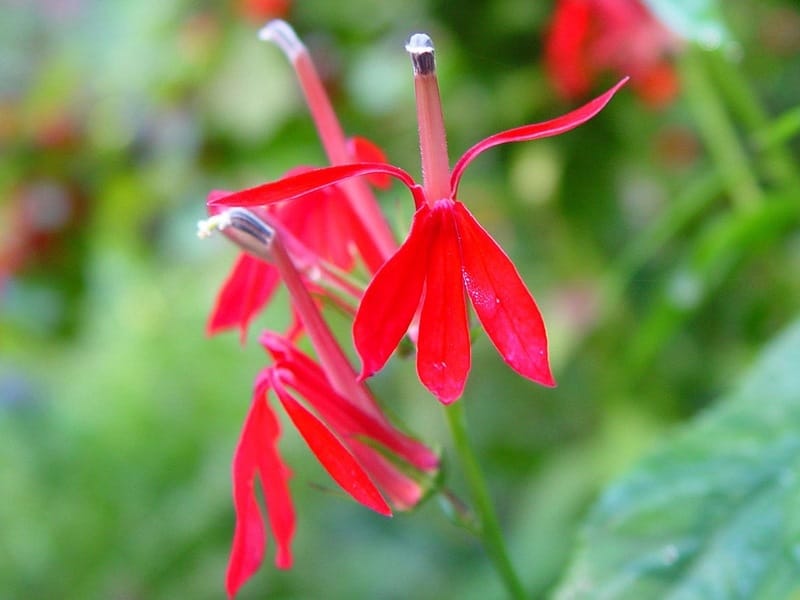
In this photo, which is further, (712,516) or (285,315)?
(285,315)

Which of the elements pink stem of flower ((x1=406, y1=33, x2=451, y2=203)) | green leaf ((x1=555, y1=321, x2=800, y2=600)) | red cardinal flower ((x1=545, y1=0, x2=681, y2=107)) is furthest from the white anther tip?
red cardinal flower ((x1=545, y1=0, x2=681, y2=107))

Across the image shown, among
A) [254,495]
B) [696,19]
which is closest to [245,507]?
[254,495]

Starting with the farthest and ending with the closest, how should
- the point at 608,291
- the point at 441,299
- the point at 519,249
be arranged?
the point at 519,249 < the point at 608,291 < the point at 441,299

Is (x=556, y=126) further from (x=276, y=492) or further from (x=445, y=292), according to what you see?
(x=276, y=492)

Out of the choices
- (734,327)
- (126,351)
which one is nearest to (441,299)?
(734,327)

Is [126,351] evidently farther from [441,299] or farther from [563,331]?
[441,299]
